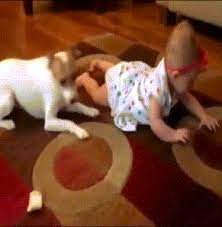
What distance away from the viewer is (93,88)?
1.50 meters

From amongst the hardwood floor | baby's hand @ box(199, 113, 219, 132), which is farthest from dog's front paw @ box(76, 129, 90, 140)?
the hardwood floor

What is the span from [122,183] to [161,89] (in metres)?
0.29

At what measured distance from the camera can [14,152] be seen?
1262 mm

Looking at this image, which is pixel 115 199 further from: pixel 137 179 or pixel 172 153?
pixel 172 153

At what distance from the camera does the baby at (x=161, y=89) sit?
3.96 ft

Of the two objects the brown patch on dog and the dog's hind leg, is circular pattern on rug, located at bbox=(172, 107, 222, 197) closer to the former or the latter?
the brown patch on dog

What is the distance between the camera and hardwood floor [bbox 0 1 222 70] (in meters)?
1.91

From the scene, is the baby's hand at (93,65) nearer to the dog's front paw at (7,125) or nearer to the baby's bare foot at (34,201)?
the dog's front paw at (7,125)

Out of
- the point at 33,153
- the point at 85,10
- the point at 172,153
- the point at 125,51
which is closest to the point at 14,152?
the point at 33,153

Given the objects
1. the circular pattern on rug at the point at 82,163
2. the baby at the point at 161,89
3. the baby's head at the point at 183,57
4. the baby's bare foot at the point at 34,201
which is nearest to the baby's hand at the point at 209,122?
the baby at the point at 161,89

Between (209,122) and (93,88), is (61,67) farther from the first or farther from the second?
(209,122)

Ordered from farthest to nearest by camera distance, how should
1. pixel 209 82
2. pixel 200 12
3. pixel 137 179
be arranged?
pixel 200 12
pixel 209 82
pixel 137 179

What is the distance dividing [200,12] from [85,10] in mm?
601

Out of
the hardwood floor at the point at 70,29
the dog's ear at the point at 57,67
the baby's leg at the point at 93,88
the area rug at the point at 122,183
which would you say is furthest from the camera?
the hardwood floor at the point at 70,29
